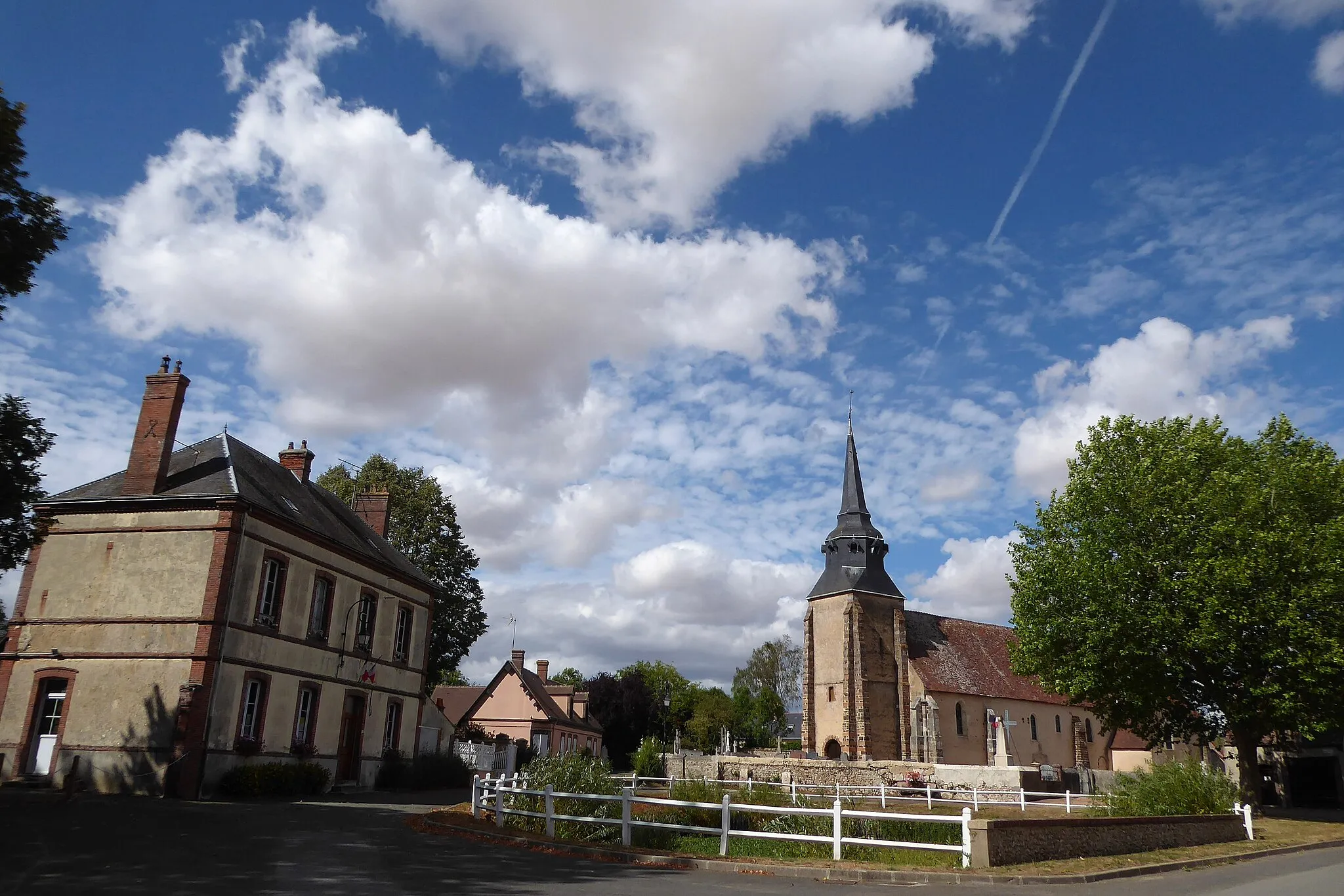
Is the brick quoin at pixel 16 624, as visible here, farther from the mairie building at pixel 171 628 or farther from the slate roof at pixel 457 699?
the slate roof at pixel 457 699

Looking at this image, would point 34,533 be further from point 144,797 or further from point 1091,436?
point 1091,436

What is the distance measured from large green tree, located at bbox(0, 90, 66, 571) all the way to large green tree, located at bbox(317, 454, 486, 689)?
26028mm

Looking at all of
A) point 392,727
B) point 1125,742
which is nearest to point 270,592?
point 392,727

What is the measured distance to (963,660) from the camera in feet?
180

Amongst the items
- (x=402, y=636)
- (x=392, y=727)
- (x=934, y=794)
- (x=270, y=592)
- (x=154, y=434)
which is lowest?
(x=934, y=794)

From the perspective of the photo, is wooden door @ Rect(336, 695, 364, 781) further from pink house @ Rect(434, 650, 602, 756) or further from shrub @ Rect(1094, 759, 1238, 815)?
pink house @ Rect(434, 650, 602, 756)

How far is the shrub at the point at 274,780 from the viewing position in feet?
69.2

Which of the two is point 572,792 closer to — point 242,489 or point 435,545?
point 242,489

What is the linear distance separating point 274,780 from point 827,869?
15.9 metres

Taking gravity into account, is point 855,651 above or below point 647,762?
above

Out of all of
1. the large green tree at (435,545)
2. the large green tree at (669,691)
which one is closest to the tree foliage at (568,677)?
the large green tree at (669,691)

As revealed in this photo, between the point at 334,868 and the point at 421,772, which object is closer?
the point at 334,868

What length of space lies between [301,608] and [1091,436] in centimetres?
2515

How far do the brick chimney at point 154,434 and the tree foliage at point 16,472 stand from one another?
7.04 m
